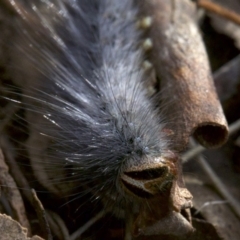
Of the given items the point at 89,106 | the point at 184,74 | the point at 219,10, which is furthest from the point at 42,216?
the point at 219,10

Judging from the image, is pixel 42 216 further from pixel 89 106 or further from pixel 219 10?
pixel 219 10

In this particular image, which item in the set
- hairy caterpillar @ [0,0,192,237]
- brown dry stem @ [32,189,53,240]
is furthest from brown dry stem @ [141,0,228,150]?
brown dry stem @ [32,189,53,240]

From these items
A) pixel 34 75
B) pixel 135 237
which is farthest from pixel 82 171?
pixel 34 75

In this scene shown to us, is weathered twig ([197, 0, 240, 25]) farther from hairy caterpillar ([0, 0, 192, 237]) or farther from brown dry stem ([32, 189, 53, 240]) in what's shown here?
brown dry stem ([32, 189, 53, 240])

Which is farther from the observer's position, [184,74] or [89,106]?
[184,74]

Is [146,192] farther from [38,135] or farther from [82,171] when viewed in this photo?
[38,135]
